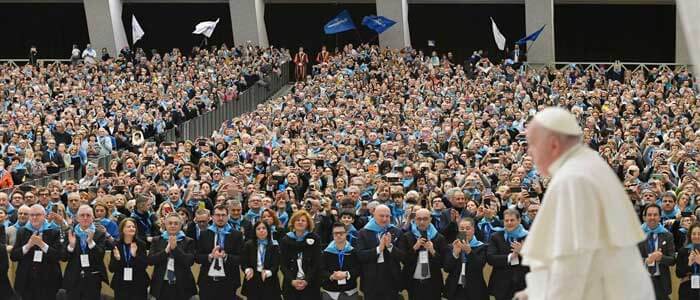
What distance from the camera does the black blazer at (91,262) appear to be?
45.0 feet

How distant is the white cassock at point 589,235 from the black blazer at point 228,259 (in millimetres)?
8890

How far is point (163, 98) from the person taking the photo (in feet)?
105

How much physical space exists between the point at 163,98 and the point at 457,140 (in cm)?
1164

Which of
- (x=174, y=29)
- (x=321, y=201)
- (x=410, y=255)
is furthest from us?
Result: (x=174, y=29)

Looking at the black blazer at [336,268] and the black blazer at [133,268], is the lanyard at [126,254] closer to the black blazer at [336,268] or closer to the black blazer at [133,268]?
the black blazer at [133,268]

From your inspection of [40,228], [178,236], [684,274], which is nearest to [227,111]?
[40,228]

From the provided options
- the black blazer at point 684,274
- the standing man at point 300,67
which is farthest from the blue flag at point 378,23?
the black blazer at point 684,274

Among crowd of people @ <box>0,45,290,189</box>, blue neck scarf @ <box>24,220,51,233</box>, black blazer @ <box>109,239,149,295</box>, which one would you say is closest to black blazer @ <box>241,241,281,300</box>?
black blazer @ <box>109,239,149,295</box>

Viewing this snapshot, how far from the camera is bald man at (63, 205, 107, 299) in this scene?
44.9 feet

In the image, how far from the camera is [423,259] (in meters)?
13.0

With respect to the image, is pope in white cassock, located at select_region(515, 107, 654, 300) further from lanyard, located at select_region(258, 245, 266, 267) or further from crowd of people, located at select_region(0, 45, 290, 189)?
crowd of people, located at select_region(0, 45, 290, 189)

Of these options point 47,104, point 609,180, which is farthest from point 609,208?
point 47,104

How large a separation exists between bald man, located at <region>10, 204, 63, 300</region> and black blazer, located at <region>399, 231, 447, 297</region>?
4.14m

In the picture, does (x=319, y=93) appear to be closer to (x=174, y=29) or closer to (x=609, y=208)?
(x=174, y=29)
